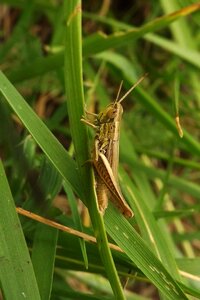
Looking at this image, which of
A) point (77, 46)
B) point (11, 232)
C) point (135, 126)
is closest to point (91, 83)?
point (135, 126)

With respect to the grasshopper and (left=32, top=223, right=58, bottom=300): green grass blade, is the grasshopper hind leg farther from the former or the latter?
(left=32, top=223, right=58, bottom=300): green grass blade

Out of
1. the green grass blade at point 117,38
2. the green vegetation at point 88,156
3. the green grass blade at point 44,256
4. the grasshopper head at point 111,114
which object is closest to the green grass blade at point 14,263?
the green vegetation at point 88,156

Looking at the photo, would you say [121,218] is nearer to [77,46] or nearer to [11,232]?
[11,232]

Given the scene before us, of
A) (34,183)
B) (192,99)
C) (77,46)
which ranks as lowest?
(34,183)

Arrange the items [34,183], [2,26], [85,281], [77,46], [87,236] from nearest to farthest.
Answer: [34,183], [77,46], [87,236], [85,281], [2,26]

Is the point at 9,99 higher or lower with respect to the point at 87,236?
higher

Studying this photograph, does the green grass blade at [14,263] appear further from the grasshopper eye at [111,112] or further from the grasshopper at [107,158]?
the grasshopper eye at [111,112]

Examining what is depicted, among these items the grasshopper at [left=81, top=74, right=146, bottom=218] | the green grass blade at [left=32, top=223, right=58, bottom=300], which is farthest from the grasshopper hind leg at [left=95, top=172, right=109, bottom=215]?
the green grass blade at [left=32, top=223, right=58, bottom=300]
